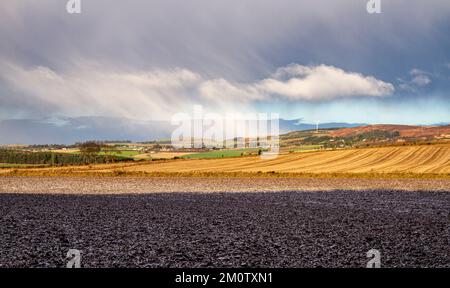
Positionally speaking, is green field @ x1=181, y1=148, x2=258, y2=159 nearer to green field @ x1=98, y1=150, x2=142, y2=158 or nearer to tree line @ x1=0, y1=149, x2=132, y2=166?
green field @ x1=98, y1=150, x2=142, y2=158

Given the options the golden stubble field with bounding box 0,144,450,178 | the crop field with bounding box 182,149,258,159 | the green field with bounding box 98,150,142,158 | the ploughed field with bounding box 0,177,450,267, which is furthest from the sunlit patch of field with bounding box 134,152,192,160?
the ploughed field with bounding box 0,177,450,267

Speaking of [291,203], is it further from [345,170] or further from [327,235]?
[345,170]

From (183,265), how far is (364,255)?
20.8 feet

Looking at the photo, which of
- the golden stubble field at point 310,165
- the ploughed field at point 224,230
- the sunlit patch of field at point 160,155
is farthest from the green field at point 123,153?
the ploughed field at point 224,230

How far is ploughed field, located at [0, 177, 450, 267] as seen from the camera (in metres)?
15.3

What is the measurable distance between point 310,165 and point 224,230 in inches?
1845

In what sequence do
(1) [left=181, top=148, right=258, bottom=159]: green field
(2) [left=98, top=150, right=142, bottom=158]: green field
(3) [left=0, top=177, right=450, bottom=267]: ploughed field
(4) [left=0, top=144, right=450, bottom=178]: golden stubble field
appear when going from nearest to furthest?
1. (3) [left=0, top=177, right=450, bottom=267]: ploughed field
2. (4) [left=0, top=144, right=450, bottom=178]: golden stubble field
3. (1) [left=181, top=148, right=258, bottom=159]: green field
4. (2) [left=98, top=150, right=142, bottom=158]: green field

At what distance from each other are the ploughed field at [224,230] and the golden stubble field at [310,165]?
2409 cm

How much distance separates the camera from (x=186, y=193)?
38.0 m

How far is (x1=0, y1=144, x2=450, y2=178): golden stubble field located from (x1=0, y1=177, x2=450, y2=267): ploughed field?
24092 mm

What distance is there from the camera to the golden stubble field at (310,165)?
59.2m

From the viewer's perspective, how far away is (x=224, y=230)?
67.5ft
